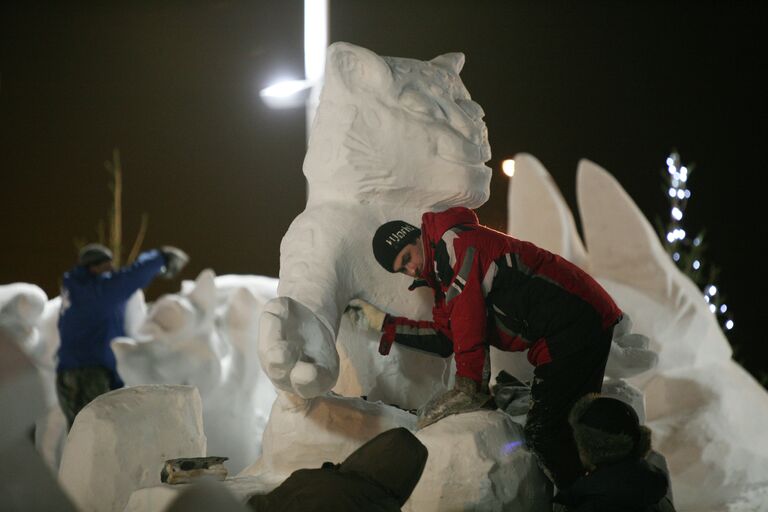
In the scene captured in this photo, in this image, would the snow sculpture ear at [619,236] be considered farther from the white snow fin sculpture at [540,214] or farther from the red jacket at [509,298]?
the red jacket at [509,298]

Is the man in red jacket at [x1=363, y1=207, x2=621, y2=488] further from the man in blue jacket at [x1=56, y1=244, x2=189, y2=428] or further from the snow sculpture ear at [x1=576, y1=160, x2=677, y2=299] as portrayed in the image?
the man in blue jacket at [x1=56, y1=244, x2=189, y2=428]

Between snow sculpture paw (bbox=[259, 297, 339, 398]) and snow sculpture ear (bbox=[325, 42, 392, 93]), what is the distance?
91 centimetres

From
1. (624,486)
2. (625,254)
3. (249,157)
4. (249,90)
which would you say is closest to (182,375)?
(249,157)

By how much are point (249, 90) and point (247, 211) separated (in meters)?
1.24

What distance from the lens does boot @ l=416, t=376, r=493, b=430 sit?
2.95 metres

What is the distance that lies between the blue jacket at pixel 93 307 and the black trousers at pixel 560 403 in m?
3.00

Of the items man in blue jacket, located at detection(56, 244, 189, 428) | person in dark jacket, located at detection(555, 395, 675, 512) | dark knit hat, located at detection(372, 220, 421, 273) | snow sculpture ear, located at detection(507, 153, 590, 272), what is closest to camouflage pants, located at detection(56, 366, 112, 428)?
man in blue jacket, located at detection(56, 244, 189, 428)

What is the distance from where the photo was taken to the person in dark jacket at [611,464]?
104 inches

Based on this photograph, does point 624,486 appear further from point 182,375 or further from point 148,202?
point 148,202

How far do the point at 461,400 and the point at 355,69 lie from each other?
1.29 m

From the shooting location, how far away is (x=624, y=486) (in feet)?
8.62

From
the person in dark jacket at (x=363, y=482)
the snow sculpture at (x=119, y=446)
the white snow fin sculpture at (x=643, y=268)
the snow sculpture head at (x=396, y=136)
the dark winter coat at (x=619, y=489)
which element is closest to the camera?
the person in dark jacket at (x=363, y=482)

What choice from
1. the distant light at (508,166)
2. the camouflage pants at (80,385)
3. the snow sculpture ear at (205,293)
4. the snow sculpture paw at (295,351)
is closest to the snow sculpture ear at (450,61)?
the snow sculpture paw at (295,351)

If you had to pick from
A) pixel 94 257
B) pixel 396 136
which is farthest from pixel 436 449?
pixel 94 257
